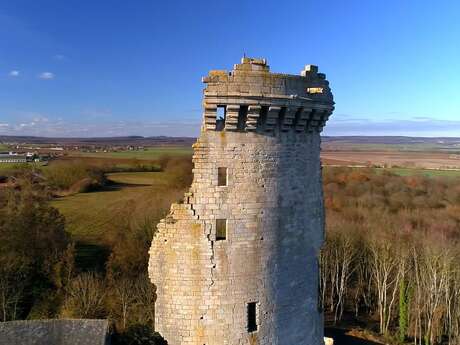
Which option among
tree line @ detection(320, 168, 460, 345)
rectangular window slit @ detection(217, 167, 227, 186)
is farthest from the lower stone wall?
tree line @ detection(320, 168, 460, 345)

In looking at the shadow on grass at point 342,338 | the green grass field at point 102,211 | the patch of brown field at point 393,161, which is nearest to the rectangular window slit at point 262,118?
the shadow on grass at point 342,338

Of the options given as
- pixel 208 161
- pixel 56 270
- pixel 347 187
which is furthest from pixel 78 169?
pixel 208 161

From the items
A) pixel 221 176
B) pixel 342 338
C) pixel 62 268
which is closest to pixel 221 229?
pixel 221 176

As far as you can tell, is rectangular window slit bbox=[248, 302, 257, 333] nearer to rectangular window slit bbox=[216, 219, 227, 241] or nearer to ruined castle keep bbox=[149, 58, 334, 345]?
ruined castle keep bbox=[149, 58, 334, 345]

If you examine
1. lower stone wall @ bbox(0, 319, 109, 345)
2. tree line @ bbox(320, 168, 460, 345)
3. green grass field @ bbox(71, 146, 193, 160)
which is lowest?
tree line @ bbox(320, 168, 460, 345)

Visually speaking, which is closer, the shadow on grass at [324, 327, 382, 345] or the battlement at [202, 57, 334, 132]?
the battlement at [202, 57, 334, 132]

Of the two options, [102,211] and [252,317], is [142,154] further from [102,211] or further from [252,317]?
[252,317]

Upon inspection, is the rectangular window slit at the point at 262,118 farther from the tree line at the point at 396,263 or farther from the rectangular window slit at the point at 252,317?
the tree line at the point at 396,263
